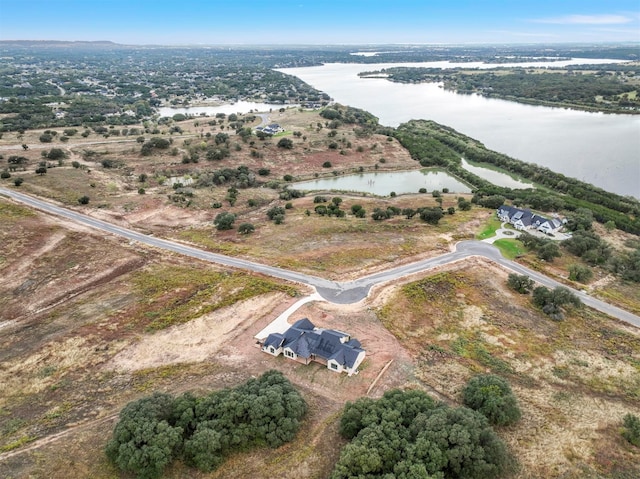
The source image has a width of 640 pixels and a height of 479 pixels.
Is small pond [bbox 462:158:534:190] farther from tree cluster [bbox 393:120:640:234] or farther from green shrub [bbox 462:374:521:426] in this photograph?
green shrub [bbox 462:374:521:426]

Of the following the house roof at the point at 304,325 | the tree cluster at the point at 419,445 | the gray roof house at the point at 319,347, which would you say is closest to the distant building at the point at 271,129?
the house roof at the point at 304,325

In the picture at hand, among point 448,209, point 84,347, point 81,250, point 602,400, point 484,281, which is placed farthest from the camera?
point 448,209

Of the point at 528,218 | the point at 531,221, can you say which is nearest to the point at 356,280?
the point at 528,218

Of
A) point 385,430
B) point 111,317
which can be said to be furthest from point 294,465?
point 111,317

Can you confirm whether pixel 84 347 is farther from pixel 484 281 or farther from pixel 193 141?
pixel 193 141

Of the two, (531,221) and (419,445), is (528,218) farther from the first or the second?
(419,445)
